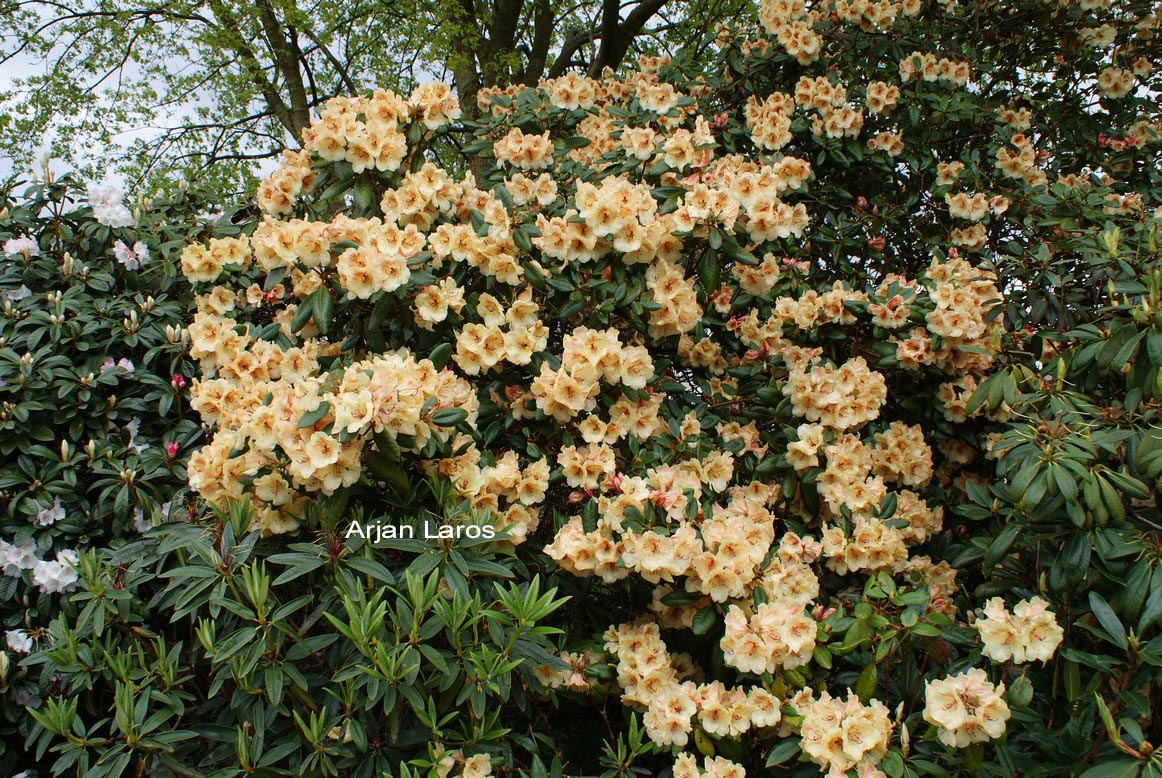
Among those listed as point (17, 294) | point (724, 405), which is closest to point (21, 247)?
point (17, 294)

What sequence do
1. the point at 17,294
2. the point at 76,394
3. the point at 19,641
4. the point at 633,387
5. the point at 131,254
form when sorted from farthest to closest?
the point at 131,254
the point at 17,294
the point at 76,394
the point at 633,387
the point at 19,641

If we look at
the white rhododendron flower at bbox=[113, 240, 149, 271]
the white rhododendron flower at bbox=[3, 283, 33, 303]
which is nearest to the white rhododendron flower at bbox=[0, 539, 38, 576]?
the white rhododendron flower at bbox=[3, 283, 33, 303]

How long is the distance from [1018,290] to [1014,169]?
80 cm

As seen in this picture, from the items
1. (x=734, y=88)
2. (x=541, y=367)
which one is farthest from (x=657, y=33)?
(x=541, y=367)

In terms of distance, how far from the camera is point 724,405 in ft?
8.64

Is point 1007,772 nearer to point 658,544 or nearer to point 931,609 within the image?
point 931,609

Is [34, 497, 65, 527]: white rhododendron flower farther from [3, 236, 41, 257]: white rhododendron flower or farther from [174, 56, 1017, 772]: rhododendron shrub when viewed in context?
[3, 236, 41, 257]: white rhododendron flower

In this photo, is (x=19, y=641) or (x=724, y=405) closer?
(x=19, y=641)

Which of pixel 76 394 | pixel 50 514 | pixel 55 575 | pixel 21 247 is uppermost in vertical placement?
pixel 21 247

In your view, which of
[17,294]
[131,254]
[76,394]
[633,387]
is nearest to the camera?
[633,387]

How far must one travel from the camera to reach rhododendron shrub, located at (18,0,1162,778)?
5.71ft

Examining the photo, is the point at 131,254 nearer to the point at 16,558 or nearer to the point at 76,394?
the point at 76,394

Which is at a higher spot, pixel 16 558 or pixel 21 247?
pixel 21 247

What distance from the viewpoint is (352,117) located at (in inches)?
92.7
